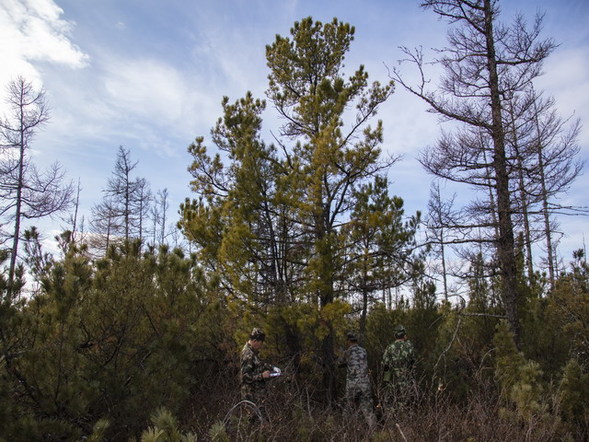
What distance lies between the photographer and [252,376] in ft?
16.9

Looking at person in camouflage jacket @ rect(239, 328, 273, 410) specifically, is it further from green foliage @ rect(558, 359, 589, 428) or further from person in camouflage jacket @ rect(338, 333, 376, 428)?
green foliage @ rect(558, 359, 589, 428)

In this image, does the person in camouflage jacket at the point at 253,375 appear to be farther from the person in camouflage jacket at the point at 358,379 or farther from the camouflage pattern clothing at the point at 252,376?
the person in camouflage jacket at the point at 358,379

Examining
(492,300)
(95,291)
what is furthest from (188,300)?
(492,300)

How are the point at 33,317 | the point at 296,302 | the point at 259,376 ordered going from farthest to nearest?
the point at 296,302, the point at 259,376, the point at 33,317

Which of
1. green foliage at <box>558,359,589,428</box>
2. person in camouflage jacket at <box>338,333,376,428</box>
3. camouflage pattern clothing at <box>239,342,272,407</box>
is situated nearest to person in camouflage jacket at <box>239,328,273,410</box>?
camouflage pattern clothing at <box>239,342,272,407</box>

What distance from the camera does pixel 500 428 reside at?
368cm

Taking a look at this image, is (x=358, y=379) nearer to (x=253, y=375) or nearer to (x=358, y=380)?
(x=358, y=380)

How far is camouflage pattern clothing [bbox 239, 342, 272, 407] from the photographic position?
16.7 feet

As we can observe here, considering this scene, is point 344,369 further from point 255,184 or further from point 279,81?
point 279,81

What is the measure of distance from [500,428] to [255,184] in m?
5.19

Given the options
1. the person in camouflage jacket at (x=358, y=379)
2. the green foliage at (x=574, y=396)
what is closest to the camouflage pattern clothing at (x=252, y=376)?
the person in camouflage jacket at (x=358, y=379)

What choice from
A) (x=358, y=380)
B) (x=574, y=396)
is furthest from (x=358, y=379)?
(x=574, y=396)

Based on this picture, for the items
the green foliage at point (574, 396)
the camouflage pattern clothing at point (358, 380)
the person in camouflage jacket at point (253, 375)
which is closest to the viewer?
the green foliage at point (574, 396)

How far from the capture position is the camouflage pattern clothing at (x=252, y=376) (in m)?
5.09
